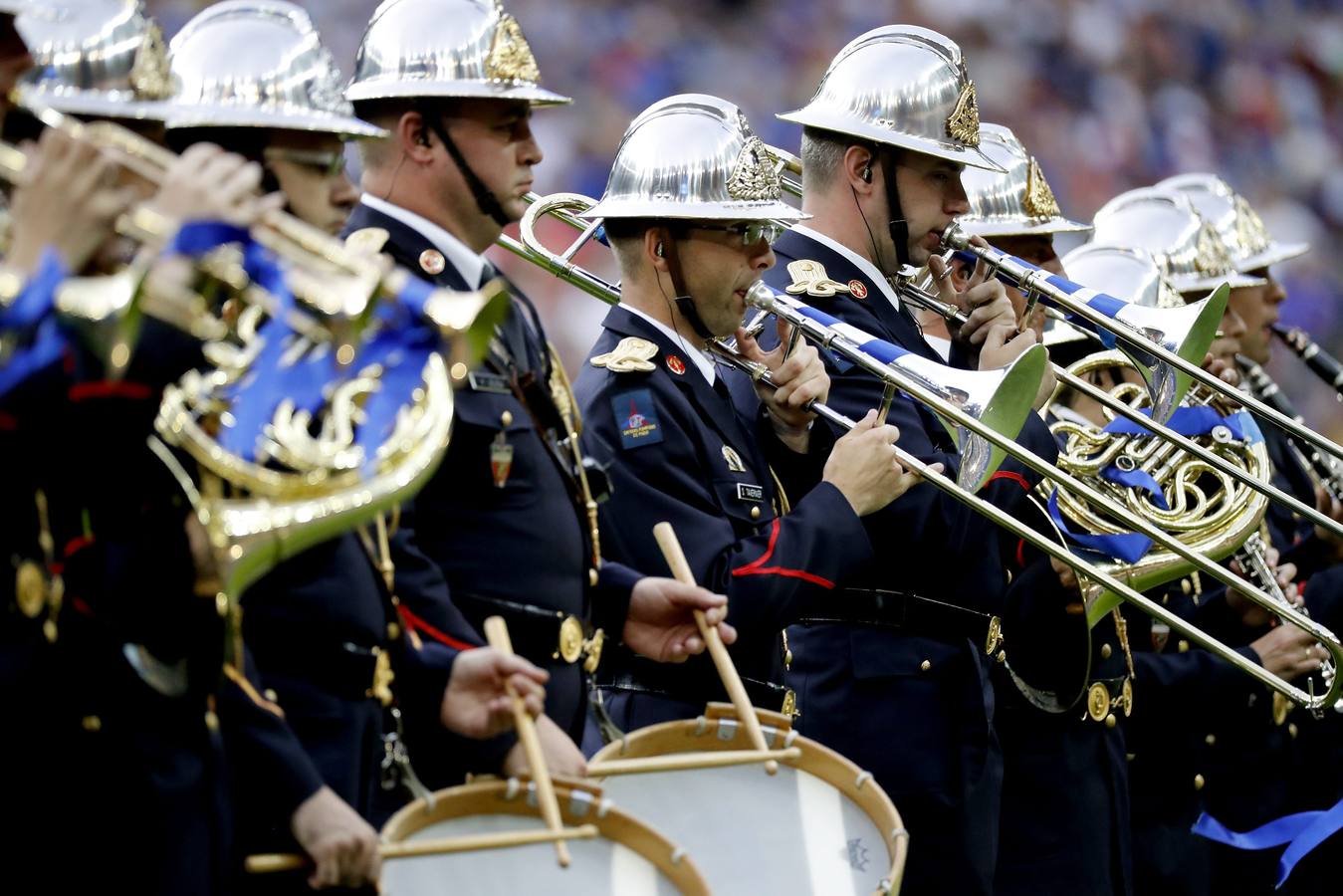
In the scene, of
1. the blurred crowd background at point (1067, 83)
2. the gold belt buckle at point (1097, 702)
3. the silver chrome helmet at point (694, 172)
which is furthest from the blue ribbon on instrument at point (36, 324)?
the blurred crowd background at point (1067, 83)

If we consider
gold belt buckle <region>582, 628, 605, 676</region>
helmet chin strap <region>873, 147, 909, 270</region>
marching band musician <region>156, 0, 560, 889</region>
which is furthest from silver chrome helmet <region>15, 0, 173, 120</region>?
helmet chin strap <region>873, 147, 909, 270</region>

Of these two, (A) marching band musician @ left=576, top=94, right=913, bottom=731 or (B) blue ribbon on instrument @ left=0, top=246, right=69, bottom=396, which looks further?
(A) marching band musician @ left=576, top=94, right=913, bottom=731

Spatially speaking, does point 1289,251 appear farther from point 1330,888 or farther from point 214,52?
point 214,52

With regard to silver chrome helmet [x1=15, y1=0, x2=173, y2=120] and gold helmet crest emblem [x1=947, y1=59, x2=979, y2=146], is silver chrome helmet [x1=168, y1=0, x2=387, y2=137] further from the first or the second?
gold helmet crest emblem [x1=947, y1=59, x2=979, y2=146]

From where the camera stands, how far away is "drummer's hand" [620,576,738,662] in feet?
17.2

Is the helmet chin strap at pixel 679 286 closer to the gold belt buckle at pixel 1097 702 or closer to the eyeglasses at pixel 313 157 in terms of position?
the eyeglasses at pixel 313 157

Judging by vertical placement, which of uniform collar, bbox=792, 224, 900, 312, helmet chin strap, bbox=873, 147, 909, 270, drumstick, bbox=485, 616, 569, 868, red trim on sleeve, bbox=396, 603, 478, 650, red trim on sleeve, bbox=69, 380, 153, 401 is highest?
helmet chin strap, bbox=873, 147, 909, 270

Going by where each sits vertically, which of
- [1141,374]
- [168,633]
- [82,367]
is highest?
[1141,374]

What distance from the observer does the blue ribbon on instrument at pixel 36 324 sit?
354cm

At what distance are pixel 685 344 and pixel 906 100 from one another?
4.58 feet

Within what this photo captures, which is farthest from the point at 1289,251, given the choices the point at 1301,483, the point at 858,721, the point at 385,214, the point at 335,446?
the point at 335,446

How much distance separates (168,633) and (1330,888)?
19.7 feet

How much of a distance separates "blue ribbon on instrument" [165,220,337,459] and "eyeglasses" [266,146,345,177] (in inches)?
35.9

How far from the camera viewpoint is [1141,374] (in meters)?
7.48
